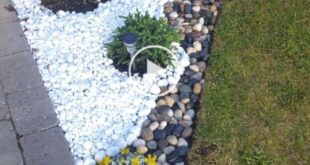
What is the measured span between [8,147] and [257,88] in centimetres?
202

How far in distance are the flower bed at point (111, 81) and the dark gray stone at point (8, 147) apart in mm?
381

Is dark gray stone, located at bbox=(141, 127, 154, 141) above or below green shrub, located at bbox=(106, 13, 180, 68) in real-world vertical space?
below

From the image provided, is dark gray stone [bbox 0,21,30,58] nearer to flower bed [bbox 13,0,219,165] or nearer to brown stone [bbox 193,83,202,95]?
flower bed [bbox 13,0,219,165]

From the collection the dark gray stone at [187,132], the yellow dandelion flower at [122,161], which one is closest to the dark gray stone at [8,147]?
the yellow dandelion flower at [122,161]

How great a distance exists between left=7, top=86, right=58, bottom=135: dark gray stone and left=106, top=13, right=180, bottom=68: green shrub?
68 cm

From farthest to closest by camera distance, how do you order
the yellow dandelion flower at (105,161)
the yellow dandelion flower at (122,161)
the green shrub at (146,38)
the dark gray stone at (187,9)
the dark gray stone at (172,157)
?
the dark gray stone at (187,9) → the green shrub at (146,38) → the dark gray stone at (172,157) → the yellow dandelion flower at (122,161) → the yellow dandelion flower at (105,161)

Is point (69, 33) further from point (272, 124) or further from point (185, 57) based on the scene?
point (272, 124)

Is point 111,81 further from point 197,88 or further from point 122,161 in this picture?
point 122,161

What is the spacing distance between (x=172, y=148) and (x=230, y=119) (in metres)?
0.53

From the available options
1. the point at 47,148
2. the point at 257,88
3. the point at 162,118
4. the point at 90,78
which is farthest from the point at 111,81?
the point at 257,88

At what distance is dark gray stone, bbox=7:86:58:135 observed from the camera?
360cm

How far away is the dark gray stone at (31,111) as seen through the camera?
360 centimetres

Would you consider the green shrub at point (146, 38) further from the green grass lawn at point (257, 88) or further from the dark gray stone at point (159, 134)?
the dark gray stone at point (159, 134)

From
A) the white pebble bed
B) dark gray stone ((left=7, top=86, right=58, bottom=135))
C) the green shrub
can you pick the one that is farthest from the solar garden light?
dark gray stone ((left=7, top=86, right=58, bottom=135))
